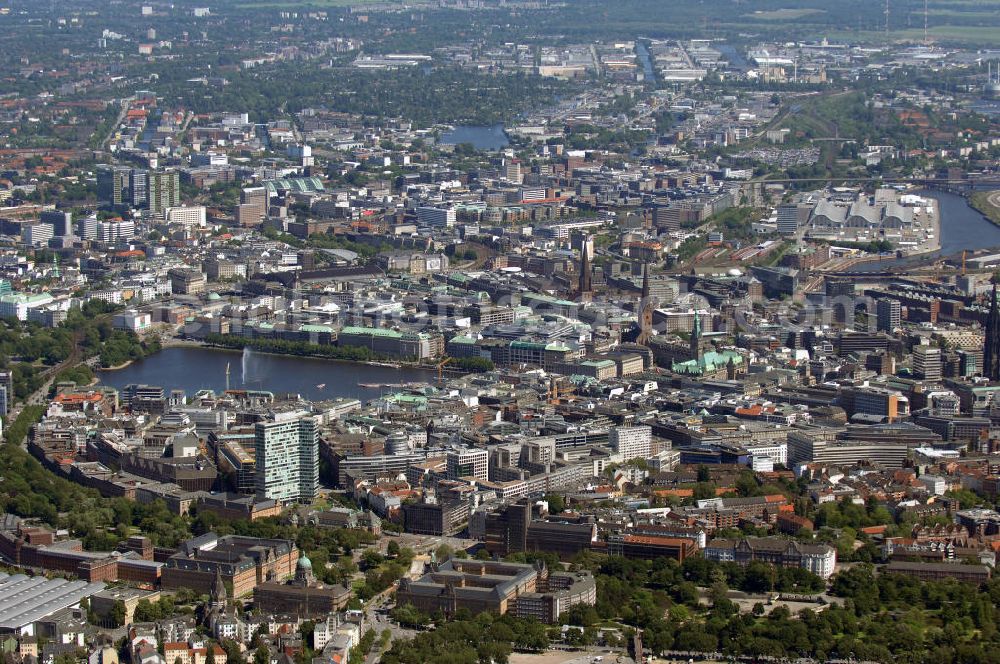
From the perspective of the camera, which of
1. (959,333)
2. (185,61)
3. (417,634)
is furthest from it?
(185,61)

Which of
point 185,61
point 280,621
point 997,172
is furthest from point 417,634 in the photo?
point 185,61

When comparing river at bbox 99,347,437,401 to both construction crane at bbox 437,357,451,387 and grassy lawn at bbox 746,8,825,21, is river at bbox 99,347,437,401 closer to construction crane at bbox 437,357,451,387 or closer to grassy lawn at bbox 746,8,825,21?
construction crane at bbox 437,357,451,387

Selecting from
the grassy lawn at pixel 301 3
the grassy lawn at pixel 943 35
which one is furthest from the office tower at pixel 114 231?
the grassy lawn at pixel 301 3

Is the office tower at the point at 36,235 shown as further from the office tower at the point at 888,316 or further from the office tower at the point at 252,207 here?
the office tower at the point at 888,316

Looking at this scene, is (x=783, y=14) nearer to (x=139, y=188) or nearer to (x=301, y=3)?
(x=301, y=3)

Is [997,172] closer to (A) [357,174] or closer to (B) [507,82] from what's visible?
(A) [357,174]
